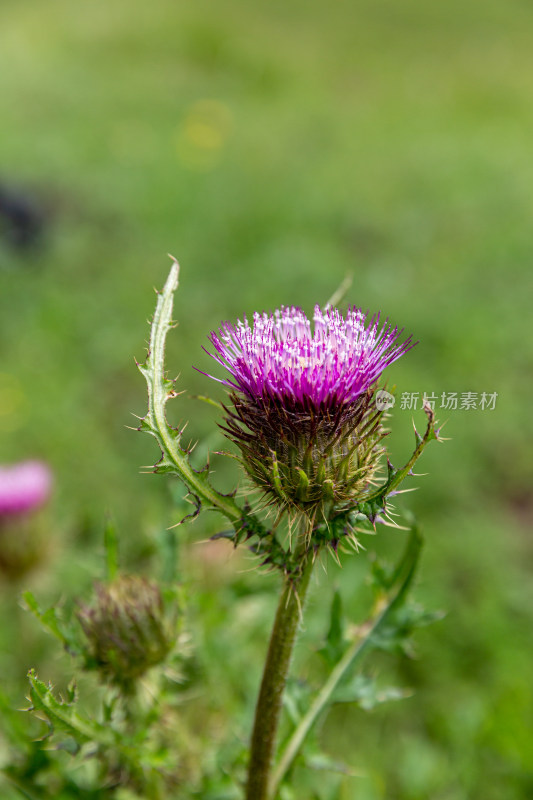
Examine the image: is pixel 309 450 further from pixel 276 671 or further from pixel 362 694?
pixel 362 694

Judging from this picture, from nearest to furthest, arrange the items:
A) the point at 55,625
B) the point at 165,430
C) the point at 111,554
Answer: the point at 165,430 < the point at 55,625 < the point at 111,554

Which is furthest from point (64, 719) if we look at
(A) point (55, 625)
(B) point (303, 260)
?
(B) point (303, 260)

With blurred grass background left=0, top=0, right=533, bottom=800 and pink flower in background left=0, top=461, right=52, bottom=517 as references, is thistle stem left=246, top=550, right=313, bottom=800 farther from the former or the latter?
pink flower in background left=0, top=461, right=52, bottom=517

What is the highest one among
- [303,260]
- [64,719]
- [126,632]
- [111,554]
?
[303,260]

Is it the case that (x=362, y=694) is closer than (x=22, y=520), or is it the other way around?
(x=362, y=694)

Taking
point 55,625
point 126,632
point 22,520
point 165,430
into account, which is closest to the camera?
point 165,430

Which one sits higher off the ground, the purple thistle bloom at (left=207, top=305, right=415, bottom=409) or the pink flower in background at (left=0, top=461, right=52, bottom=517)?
the purple thistle bloom at (left=207, top=305, right=415, bottom=409)

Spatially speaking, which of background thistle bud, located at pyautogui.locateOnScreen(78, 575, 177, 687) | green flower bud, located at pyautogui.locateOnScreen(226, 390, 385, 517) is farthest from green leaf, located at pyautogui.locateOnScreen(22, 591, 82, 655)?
green flower bud, located at pyautogui.locateOnScreen(226, 390, 385, 517)

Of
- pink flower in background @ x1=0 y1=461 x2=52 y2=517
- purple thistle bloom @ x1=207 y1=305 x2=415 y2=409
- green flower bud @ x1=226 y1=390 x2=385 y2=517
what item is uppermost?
purple thistle bloom @ x1=207 y1=305 x2=415 y2=409
